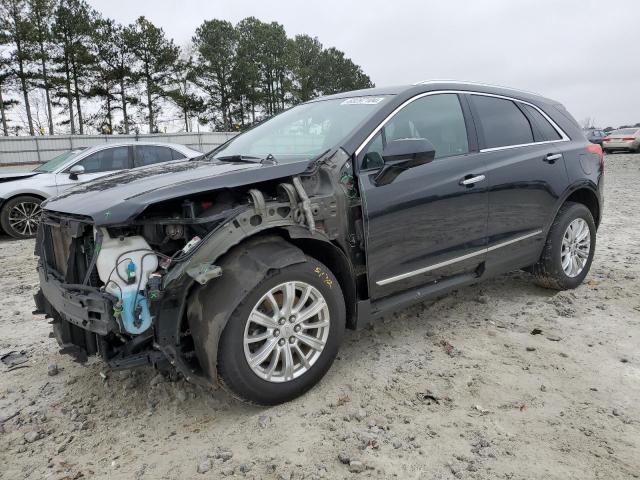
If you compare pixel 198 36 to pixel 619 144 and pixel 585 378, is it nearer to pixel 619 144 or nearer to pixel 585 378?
pixel 619 144

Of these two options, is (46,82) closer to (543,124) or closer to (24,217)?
(24,217)

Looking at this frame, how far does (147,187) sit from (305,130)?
1.36 m

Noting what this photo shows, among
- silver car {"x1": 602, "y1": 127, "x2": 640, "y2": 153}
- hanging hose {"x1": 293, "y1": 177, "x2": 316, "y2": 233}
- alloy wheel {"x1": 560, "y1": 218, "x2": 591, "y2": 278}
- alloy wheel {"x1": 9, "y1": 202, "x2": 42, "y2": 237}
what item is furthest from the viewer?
silver car {"x1": 602, "y1": 127, "x2": 640, "y2": 153}

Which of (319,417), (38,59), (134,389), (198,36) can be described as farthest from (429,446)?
(198,36)

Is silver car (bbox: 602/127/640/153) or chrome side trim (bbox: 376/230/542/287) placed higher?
silver car (bbox: 602/127/640/153)

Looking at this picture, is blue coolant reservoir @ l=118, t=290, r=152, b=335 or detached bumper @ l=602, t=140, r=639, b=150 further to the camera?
detached bumper @ l=602, t=140, r=639, b=150

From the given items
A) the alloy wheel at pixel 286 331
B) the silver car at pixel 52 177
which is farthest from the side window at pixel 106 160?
the alloy wheel at pixel 286 331

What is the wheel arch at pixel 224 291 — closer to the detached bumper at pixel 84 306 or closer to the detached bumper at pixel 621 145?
the detached bumper at pixel 84 306

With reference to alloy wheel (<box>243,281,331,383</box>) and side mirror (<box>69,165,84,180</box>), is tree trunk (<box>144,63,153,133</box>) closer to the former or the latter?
side mirror (<box>69,165,84,180</box>)

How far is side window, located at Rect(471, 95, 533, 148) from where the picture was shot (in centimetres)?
389

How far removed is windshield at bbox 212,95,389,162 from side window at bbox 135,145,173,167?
572cm

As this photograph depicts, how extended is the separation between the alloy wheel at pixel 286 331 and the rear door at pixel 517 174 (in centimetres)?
167

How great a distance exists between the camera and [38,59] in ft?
104

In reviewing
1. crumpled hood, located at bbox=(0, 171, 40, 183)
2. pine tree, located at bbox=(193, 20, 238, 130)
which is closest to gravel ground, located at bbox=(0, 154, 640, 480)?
crumpled hood, located at bbox=(0, 171, 40, 183)
